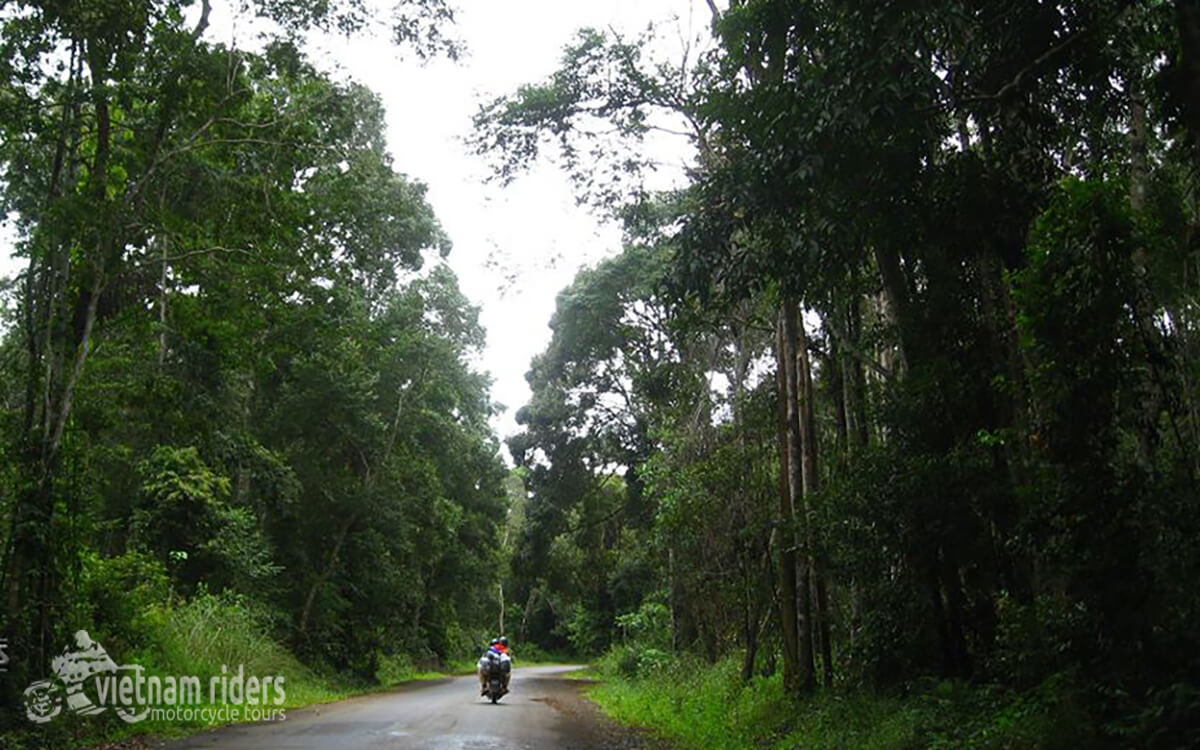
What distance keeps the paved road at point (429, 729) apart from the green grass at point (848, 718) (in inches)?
45.2

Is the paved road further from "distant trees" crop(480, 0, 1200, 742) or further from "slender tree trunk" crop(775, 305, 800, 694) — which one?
"distant trees" crop(480, 0, 1200, 742)

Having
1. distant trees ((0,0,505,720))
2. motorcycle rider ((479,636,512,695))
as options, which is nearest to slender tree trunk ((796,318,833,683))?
distant trees ((0,0,505,720))

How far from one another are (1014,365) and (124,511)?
59.9 ft

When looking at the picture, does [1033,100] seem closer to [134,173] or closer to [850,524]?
[850,524]

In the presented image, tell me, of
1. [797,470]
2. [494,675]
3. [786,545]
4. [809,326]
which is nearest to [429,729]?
[786,545]

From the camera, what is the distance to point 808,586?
11727mm

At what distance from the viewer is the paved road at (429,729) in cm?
1016

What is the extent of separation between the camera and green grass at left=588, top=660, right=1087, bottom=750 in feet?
21.1

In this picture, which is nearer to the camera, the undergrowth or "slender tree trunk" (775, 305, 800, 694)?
the undergrowth

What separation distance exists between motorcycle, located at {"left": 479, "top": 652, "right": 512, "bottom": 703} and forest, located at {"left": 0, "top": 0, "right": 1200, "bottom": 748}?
3.29 meters

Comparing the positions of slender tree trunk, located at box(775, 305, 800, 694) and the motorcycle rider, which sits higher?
slender tree trunk, located at box(775, 305, 800, 694)

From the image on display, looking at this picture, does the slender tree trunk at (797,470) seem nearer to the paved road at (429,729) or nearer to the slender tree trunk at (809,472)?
the slender tree trunk at (809,472)

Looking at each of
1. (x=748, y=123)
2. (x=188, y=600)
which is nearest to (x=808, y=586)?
(x=748, y=123)

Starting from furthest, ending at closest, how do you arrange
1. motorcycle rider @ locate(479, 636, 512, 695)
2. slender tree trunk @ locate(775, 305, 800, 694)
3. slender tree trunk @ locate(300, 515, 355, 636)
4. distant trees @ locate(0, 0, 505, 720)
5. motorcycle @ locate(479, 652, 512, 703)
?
slender tree trunk @ locate(300, 515, 355, 636), motorcycle rider @ locate(479, 636, 512, 695), motorcycle @ locate(479, 652, 512, 703), slender tree trunk @ locate(775, 305, 800, 694), distant trees @ locate(0, 0, 505, 720)
